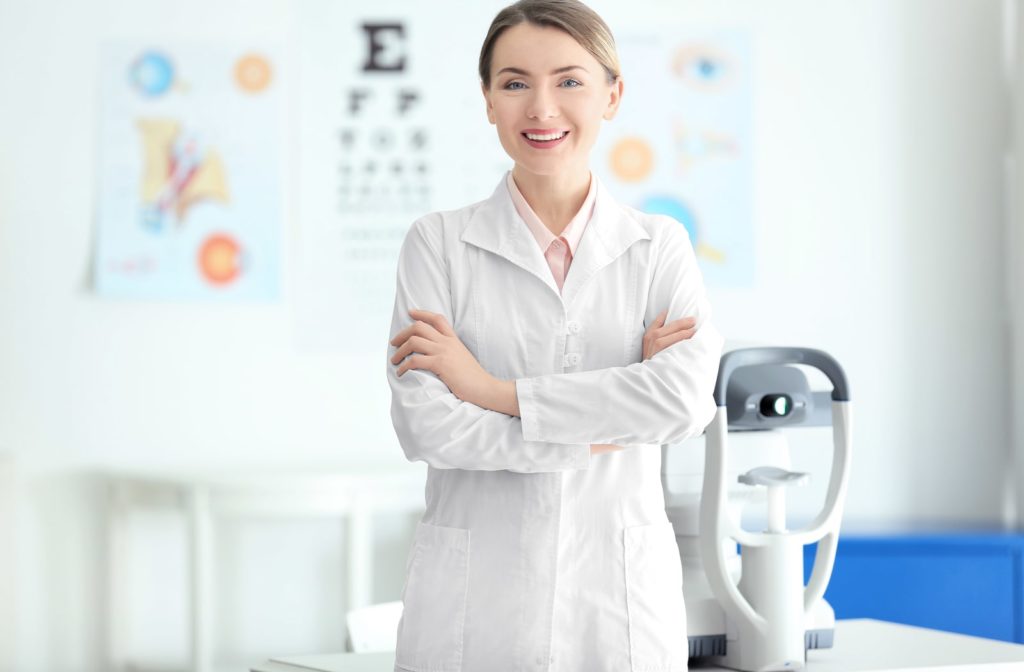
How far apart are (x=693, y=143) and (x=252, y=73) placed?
4.73 feet

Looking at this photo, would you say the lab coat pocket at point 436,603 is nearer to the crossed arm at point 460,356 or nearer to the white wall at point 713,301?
the crossed arm at point 460,356

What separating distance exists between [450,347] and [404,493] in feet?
6.73

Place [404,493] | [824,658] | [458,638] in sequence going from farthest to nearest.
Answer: [404,493] → [824,658] → [458,638]

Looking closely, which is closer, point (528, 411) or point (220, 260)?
point (528, 411)

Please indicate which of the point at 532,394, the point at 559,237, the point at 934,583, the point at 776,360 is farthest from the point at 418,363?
the point at 934,583

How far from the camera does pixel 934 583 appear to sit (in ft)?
10.7

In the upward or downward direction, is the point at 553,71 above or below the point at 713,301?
above

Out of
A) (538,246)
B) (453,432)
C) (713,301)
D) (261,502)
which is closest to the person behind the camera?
(453,432)

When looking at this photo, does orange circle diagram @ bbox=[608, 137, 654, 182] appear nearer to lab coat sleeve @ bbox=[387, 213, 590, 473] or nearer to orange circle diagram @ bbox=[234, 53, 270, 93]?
orange circle diagram @ bbox=[234, 53, 270, 93]

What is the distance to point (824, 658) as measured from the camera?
1836 millimetres

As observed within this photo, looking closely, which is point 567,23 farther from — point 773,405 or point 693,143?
point 693,143

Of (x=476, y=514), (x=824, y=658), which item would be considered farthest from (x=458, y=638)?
(x=824, y=658)

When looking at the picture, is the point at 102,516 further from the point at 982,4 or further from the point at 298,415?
the point at 982,4

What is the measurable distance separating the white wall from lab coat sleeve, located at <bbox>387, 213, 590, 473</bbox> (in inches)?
87.3
